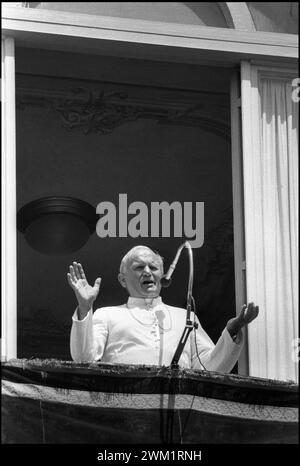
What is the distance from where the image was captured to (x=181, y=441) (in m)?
10.0

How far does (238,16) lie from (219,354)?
7.23ft

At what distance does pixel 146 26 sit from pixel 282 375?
2.23 m

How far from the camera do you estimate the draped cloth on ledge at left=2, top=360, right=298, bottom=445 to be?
990cm

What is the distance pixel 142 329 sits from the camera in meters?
11.0

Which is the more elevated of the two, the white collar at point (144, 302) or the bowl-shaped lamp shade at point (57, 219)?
the bowl-shaped lamp shade at point (57, 219)

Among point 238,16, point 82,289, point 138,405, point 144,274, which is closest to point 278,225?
point 144,274

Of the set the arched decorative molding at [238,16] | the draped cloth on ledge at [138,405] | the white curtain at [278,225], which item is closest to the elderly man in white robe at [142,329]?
the white curtain at [278,225]

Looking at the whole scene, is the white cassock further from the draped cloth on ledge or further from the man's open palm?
the draped cloth on ledge

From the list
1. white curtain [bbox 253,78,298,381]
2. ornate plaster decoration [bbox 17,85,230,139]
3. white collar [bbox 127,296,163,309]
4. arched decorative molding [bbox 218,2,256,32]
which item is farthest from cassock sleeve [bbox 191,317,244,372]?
ornate plaster decoration [bbox 17,85,230,139]

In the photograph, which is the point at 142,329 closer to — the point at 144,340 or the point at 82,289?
the point at 144,340

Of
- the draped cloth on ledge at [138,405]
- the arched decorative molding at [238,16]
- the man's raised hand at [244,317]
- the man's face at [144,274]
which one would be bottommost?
the draped cloth on ledge at [138,405]

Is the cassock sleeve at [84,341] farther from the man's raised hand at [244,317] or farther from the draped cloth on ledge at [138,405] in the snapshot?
the man's raised hand at [244,317]

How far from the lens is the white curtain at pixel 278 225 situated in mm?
10820
